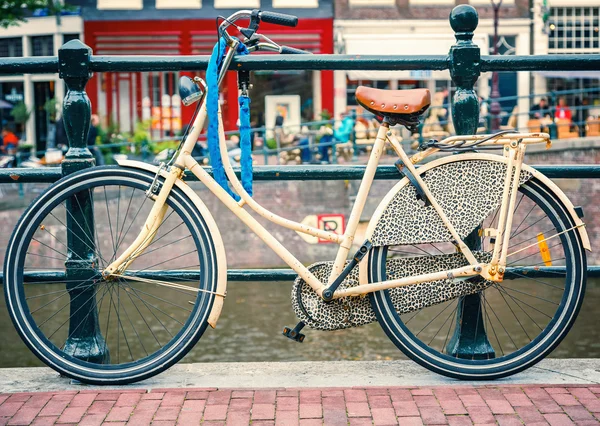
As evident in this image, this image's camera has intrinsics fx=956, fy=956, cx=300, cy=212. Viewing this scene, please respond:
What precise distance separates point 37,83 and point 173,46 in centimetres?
398

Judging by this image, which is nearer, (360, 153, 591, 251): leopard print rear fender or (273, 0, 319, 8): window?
(360, 153, 591, 251): leopard print rear fender

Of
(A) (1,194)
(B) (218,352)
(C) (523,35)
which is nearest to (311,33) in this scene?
(C) (523,35)

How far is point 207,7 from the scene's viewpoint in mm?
27000

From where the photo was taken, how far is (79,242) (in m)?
3.62

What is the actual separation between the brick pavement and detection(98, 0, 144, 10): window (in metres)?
24.5

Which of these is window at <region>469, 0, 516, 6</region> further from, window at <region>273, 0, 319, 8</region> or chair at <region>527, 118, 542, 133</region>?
chair at <region>527, 118, 542, 133</region>

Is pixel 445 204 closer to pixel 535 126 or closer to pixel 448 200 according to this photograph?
pixel 448 200

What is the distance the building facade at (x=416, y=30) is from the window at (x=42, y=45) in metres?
8.07

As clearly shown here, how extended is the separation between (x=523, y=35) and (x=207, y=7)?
885cm

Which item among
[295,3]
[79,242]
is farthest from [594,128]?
[79,242]

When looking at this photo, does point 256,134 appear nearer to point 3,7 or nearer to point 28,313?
point 3,7

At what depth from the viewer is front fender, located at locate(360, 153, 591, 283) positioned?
3.36 meters

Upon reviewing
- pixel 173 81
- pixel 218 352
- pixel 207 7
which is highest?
pixel 207 7

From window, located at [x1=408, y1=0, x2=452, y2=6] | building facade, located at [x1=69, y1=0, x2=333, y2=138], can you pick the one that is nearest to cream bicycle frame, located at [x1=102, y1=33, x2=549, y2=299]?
building facade, located at [x1=69, y1=0, x2=333, y2=138]
